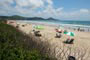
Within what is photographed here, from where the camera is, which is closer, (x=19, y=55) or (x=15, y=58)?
(x=15, y=58)

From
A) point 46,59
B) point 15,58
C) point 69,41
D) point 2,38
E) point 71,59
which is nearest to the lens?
point 15,58

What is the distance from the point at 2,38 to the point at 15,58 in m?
2.66

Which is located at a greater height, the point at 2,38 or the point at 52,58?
the point at 2,38

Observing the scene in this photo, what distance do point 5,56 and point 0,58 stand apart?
0.52 ft

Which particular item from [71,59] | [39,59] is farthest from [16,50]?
[71,59]

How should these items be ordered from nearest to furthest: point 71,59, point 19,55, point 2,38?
point 19,55
point 71,59
point 2,38

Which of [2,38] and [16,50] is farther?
[2,38]

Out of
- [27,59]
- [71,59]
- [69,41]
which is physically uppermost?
[27,59]

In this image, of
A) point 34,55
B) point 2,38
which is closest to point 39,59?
point 34,55

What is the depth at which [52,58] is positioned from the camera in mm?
4258

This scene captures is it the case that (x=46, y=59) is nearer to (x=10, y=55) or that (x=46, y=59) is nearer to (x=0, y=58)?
(x=10, y=55)

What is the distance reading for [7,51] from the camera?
159 inches

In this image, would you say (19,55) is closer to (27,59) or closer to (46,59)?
(27,59)

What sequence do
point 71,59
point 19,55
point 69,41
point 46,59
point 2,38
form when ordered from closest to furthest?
point 19,55 → point 46,59 → point 71,59 → point 2,38 → point 69,41
